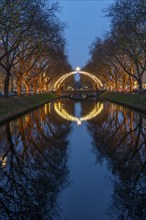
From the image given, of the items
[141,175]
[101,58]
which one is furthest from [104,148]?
[101,58]

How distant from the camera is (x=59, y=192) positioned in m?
8.52

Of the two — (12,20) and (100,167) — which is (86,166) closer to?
(100,167)

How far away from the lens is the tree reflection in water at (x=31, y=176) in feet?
24.2

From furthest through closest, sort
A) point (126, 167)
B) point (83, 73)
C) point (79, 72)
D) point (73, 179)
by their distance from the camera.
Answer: point (83, 73) → point (79, 72) → point (126, 167) → point (73, 179)

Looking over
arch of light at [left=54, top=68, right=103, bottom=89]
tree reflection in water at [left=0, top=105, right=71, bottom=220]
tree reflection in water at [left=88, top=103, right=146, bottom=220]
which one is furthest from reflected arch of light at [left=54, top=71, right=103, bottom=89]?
tree reflection in water at [left=0, top=105, right=71, bottom=220]

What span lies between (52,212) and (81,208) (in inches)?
26.6

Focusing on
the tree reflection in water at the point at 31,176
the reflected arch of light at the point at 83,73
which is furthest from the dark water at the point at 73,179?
the reflected arch of light at the point at 83,73

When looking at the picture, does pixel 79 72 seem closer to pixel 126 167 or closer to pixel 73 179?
pixel 126 167

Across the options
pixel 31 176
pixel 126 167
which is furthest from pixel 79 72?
pixel 31 176

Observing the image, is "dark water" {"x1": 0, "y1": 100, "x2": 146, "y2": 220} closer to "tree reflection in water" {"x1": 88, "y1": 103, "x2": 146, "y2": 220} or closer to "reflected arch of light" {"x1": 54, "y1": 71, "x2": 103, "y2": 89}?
"tree reflection in water" {"x1": 88, "y1": 103, "x2": 146, "y2": 220}

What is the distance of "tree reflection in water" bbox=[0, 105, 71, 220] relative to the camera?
24.2 ft

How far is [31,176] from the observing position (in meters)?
9.99

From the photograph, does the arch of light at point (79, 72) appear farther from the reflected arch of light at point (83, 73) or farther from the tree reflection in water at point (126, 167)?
the tree reflection in water at point (126, 167)

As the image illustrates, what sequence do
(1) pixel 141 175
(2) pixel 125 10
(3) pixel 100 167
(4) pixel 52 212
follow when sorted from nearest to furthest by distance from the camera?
(4) pixel 52 212 < (1) pixel 141 175 < (3) pixel 100 167 < (2) pixel 125 10
